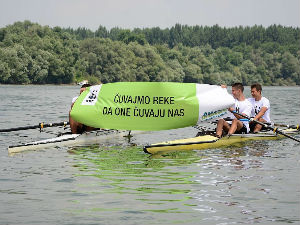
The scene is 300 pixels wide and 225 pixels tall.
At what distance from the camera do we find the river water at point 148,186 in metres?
10.1

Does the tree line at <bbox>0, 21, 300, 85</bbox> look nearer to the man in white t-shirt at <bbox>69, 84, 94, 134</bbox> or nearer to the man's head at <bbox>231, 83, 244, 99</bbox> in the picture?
the man in white t-shirt at <bbox>69, 84, 94, 134</bbox>

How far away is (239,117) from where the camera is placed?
19.4 meters

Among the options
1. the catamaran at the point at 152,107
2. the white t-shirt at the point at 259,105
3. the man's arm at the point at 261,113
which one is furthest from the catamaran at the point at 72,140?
the man's arm at the point at 261,113

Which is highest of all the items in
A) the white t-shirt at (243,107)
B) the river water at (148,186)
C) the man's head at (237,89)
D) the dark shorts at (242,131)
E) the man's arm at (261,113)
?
the man's head at (237,89)

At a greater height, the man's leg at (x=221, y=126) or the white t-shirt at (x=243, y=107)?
the white t-shirt at (x=243, y=107)

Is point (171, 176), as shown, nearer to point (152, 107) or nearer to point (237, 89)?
point (152, 107)

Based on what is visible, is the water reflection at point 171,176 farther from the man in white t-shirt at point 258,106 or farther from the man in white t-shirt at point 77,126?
the man in white t-shirt at point 258,106

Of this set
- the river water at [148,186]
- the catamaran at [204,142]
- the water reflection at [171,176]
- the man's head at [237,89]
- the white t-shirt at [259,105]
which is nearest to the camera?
the river water at [148,186]

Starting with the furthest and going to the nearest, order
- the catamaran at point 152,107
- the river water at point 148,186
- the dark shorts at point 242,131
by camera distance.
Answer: the dark shorts at point 242,131, the catamaran at point 152,107, the river water at point 148,186

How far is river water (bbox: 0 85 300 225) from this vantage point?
10.1 meters

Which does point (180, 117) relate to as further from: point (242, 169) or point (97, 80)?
point (97, 80)

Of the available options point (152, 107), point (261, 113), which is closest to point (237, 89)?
point (261, 113)

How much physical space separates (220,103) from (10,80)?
91873 mm

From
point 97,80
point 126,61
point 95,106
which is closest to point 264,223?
point 95,106
